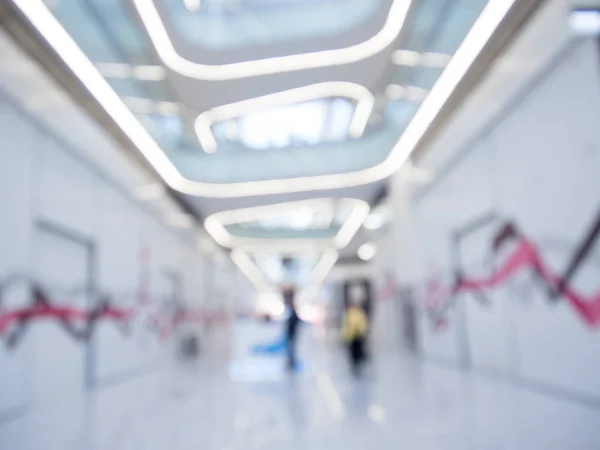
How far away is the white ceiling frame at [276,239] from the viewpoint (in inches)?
805

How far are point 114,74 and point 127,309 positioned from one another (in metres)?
5.34

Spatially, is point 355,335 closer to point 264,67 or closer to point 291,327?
point 291,327

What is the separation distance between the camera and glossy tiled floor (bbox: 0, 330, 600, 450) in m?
4.53

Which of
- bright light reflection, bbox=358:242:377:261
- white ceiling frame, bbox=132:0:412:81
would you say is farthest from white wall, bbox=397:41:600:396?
bright light reflection, bbox=358:242:377:261

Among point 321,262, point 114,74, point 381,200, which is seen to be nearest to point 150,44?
point 114,74

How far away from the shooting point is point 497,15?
7039 mm

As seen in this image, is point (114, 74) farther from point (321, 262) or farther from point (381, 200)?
point (321, 262)

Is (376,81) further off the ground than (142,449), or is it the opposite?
(376,81)

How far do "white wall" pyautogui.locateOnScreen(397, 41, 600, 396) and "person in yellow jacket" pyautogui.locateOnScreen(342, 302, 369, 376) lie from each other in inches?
73.5

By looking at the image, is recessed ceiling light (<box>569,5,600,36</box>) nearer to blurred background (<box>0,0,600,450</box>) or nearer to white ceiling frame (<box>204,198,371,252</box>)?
blurred background (<box>0,0,600,450</box>)

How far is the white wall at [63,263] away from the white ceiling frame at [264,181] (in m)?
1.02

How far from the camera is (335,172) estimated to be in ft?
55.1

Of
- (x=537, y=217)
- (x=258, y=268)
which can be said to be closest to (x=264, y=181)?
(x=537, y=217)

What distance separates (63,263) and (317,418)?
18.1 ft
